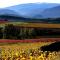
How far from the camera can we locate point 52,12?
472cm

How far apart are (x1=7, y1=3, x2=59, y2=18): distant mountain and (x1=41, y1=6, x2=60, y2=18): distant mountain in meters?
0.08

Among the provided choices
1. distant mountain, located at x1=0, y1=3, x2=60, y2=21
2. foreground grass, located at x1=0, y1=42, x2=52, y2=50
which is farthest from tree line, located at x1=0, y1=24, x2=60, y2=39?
distant mountain, located at x1=0, y1=3, x2=60, y2=21

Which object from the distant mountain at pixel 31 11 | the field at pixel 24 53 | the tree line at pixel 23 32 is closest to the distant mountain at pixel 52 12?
the distant mountain at pixel 31 11

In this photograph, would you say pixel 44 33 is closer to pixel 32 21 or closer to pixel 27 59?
pixel 32 21

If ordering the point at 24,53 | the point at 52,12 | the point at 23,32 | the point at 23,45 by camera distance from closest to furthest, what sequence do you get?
the point at 24,53 → the point at 23,45 → the point at 23,32 → the point at 52,12

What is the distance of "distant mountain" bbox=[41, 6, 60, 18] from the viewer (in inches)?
185

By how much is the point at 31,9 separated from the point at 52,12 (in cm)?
48

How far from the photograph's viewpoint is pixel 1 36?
4.48m

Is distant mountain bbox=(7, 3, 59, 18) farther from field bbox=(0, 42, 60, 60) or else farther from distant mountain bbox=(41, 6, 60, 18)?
field bbox=(0, 42, 60, 60)

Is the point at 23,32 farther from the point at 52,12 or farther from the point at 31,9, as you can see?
the point at 52,12

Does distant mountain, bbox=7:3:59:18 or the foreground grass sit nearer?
the foreground grass

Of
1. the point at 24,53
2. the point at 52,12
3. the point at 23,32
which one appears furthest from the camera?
the point at 52,12

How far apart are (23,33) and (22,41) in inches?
7.7

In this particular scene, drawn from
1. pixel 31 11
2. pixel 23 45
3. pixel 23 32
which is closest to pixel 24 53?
pixel 23 45
